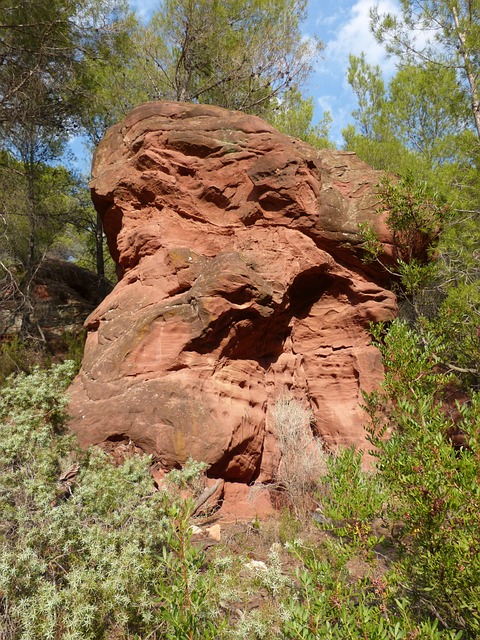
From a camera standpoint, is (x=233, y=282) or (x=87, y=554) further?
(x=233, y=282)

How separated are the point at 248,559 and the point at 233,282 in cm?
336

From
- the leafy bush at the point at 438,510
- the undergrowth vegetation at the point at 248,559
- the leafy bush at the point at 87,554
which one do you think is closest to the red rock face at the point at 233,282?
the leafy bush at the point at 87,554

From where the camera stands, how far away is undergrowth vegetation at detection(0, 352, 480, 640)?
95.1 inches

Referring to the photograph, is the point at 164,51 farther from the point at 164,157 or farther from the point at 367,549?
the point at 367,549

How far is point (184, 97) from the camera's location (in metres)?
11.2

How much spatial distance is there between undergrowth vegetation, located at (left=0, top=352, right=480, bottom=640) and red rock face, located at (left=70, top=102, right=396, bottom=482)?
197 centimetres

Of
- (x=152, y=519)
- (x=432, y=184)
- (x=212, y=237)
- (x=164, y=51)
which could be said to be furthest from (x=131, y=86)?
(x=152, y=519)

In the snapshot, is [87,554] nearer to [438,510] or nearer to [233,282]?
[438,510]

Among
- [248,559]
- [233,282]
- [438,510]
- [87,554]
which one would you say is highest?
[233,282]

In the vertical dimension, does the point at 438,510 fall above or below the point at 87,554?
above

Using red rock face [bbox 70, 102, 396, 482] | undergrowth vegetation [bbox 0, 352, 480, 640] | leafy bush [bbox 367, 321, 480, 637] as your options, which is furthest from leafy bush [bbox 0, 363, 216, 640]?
red rock face [bbox 70, 102, 396, 482]

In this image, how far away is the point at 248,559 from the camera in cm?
414

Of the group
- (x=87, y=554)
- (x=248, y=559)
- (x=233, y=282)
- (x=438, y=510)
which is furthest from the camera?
(x=233, y=282)

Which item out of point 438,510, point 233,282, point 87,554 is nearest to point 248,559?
point 87,554
